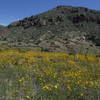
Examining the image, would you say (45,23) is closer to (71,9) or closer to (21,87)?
(71,9)

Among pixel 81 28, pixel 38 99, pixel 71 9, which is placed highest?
pixel 71 9

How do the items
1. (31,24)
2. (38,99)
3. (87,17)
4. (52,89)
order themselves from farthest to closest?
(31,24) < (87,17) < (52,89) < (38,99)

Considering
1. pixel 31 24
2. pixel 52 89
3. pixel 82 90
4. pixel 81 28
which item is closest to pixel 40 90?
pixel 52 89

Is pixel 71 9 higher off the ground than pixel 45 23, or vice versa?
pixel 71 9

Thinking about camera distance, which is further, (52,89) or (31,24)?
(31,24)

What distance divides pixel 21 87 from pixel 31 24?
7940 cm

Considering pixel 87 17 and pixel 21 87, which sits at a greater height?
pixel 87 17

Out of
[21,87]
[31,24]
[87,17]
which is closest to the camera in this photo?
[21,87]

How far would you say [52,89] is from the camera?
6.24m

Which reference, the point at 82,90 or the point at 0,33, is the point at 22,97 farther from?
the point at 0,33

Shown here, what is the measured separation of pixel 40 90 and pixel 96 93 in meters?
1.44

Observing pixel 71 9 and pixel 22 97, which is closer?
pixel 22 97

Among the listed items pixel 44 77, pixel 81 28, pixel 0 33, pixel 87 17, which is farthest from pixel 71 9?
pixel 44 77

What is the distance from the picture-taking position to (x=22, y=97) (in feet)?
19.1
